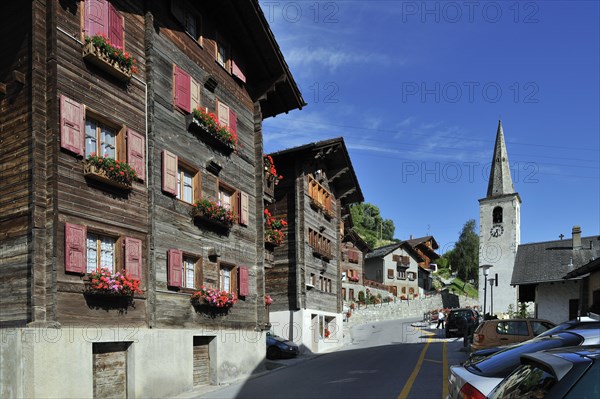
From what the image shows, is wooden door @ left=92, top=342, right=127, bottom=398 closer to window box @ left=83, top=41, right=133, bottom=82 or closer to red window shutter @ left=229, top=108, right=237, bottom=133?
window box @ left=83, top=41, right=133, bottom=82

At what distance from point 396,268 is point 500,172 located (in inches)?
845

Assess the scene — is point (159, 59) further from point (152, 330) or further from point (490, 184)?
point (490, 184)

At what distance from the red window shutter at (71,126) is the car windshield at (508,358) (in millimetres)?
9506

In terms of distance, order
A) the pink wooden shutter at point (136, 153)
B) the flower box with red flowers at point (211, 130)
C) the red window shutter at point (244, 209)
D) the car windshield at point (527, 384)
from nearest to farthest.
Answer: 1. the car windshield at point (527, 384)
2. the pink wooden shutter at point (136, 153)
3. the flower box with red flowers at point (211, 130)
4. the red window shutter at point (244, 209)

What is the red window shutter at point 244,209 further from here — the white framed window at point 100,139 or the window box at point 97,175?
the window box at point 97,175

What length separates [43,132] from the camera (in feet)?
41.5

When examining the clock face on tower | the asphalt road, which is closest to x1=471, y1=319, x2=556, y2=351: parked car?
the asphalt road

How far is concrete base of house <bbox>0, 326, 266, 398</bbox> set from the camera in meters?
11.3

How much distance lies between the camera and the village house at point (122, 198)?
1228cm

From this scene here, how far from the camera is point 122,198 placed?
1459 cm

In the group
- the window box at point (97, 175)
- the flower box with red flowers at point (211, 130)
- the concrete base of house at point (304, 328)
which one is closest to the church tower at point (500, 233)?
the concrete base of house at point (304, 328)

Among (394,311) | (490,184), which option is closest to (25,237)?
(394,311)

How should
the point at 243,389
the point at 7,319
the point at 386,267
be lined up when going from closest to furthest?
1. the point at 7,319
2. the point at 243,389
3. the point at 386,267

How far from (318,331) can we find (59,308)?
21.8 meters
